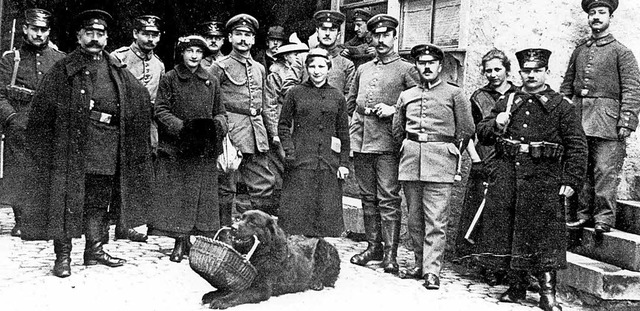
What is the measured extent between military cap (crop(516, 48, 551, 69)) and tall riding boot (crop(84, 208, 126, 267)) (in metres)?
3.73

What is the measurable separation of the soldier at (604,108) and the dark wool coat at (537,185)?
1078 millimetres

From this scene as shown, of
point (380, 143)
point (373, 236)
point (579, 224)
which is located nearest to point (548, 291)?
point (579, 224)

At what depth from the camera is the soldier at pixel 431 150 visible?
21.2 ft

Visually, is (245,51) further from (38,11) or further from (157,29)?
(38,11)

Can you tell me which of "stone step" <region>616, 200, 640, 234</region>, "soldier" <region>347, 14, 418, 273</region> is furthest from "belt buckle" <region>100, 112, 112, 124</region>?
"stone step" <region>616, 200, 640, 234</region>

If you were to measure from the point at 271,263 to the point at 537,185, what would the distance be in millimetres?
2128

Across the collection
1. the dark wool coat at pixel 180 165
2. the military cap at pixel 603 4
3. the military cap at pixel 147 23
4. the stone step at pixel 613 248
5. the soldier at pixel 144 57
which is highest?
the military cap at pixel 603 4

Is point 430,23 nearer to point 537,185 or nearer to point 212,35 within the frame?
point 212,35

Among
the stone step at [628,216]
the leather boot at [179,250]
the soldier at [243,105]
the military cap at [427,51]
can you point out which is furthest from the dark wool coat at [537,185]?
the leather boot at [179,250]

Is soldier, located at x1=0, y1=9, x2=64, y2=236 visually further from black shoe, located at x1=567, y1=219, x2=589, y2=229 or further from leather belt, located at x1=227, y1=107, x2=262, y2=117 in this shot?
black shoe, located at x1=567, y1=219, x2=589, y2=229

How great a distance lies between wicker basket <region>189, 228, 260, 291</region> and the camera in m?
5.06

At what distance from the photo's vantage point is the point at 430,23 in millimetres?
8398

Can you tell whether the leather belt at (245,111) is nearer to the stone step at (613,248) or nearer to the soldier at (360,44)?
the soldier at (360,44)

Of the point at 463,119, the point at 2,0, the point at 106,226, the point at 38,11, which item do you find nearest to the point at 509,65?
the point at 463,119
